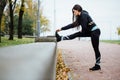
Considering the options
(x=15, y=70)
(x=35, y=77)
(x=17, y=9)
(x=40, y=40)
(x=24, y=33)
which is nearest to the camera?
(x=35, y=77)

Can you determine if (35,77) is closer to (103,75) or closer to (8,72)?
(8,72)

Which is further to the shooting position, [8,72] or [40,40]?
[40,40]

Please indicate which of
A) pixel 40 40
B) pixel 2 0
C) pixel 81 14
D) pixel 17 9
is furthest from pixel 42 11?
pixel 81 14

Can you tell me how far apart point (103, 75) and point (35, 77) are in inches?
83.4

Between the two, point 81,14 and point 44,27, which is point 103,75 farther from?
point 44,27

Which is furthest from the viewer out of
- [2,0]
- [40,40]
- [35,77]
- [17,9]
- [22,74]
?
[17,9]

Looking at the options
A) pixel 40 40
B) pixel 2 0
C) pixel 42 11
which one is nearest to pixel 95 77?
pixel 2 0

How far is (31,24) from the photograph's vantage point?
105562mm

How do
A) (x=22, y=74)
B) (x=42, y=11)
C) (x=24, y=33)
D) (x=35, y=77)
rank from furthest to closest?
(x=24, y=33) → (x=42, y=11) → (x=22, y=74) → (x=35, y=77)

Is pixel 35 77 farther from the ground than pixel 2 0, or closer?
closer

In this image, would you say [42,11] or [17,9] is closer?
[17,9]

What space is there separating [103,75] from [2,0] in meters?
24.9

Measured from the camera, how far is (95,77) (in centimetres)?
917

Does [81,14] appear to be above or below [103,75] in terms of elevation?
above
